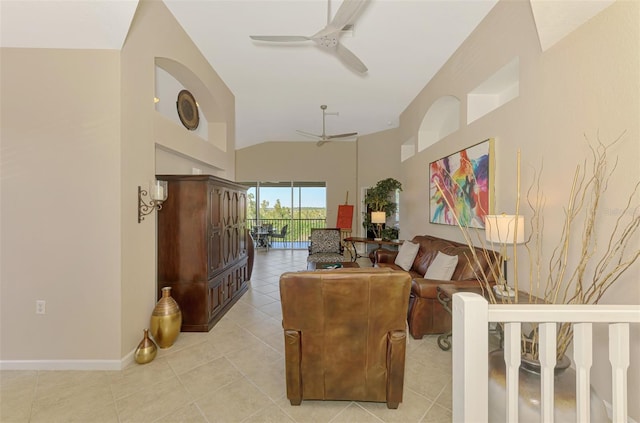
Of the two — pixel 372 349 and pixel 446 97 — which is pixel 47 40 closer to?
pixel 372 349

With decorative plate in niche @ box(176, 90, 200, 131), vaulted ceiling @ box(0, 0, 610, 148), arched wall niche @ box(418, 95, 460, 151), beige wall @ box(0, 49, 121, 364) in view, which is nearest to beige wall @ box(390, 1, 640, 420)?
vaulted ceiling @ box(0, 0, 610, 148)

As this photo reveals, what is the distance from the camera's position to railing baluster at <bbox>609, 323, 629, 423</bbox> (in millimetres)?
928

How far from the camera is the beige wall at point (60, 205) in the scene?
7.03ft

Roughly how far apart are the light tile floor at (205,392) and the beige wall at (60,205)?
0.27 m

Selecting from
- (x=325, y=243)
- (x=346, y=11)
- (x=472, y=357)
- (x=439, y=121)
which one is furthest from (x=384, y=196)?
(x=472, y=357)

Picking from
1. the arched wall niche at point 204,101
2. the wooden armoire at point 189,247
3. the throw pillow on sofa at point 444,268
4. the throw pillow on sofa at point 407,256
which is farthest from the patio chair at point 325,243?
the wooden armoire at point 189,247

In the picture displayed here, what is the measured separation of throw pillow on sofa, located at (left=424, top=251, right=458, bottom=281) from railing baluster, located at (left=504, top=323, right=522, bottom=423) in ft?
6.71

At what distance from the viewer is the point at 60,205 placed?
85.1 inches

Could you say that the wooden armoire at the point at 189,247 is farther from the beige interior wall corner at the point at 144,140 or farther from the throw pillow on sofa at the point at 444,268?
the throw pillow on sofa at the point at 444,268

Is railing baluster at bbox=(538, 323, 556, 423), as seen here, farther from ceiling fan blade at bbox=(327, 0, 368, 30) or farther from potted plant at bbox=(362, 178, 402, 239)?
potted plant at bbox=(362, 178, 402, 239)

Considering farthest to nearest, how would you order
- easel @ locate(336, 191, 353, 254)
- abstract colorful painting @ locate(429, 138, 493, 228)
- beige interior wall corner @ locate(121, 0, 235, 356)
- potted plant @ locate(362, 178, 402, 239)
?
easel @ locate(336, 191, 353, 254), potted plant @ locate(362, 178, 402, 239), abstract colorful painting @ locate(429, 138, 493, 228), beige interior wall corner @ locate(121, 0, 235, 356)

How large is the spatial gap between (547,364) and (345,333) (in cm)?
100

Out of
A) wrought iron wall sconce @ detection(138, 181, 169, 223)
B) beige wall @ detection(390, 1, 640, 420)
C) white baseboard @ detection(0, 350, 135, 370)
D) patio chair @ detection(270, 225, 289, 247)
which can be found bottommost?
white baseboard @ detection(0, 350, 135, 370)

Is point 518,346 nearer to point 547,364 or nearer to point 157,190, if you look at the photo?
point 547,364
